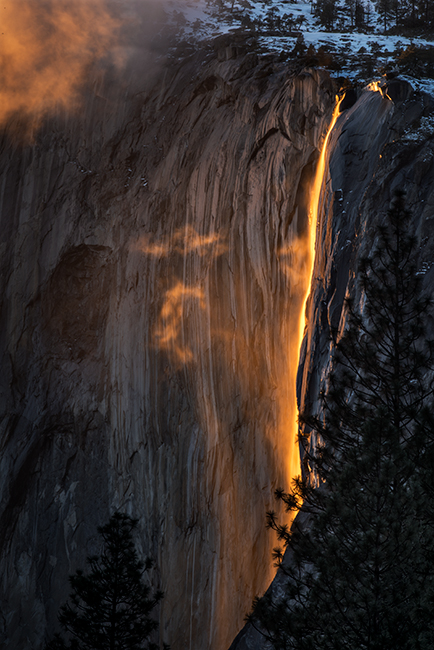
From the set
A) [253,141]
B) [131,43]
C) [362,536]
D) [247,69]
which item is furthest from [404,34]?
[362,536]

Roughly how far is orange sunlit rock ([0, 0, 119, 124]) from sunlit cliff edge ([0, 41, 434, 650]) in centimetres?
95

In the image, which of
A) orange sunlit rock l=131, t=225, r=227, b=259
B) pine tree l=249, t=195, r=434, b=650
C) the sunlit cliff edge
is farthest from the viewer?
orange sunlit rock l=131, t=225, r=227, b=259

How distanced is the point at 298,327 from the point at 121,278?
26.8 ft

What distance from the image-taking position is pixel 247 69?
20938mm

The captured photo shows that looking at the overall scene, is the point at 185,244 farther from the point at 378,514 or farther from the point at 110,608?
the point at 378,514

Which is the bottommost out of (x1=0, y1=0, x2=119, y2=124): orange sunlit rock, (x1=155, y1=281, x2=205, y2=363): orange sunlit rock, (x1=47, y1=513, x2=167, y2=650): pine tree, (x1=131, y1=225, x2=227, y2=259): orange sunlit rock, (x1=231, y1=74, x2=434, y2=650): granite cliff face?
(x1=47, y1=513, x2=167, y2=650): pine tree

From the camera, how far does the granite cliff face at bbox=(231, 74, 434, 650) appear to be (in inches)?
464

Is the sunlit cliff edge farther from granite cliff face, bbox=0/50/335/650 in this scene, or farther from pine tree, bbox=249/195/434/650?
pine tree, bbox=249/195/434/650

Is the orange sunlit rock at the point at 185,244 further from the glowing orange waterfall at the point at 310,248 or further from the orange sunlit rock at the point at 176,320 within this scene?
the glowing orange waterfall at the point at 310,248

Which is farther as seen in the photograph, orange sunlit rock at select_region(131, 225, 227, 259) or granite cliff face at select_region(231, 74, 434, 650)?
orange sunlit rock at select_region(131, 225, 227, 259)

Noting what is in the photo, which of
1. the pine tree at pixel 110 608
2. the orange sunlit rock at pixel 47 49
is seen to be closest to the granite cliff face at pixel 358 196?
the pine tree at pixel 110 608

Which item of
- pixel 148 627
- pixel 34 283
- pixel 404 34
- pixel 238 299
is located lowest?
pixel 148 627

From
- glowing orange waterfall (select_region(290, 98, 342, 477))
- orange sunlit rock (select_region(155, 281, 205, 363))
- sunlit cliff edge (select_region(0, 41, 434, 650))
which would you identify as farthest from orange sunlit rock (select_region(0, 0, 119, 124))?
glowing orange waterfall (select_region(290, 98, 342, 477))

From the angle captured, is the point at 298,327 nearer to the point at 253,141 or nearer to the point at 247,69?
the point at 253,141
